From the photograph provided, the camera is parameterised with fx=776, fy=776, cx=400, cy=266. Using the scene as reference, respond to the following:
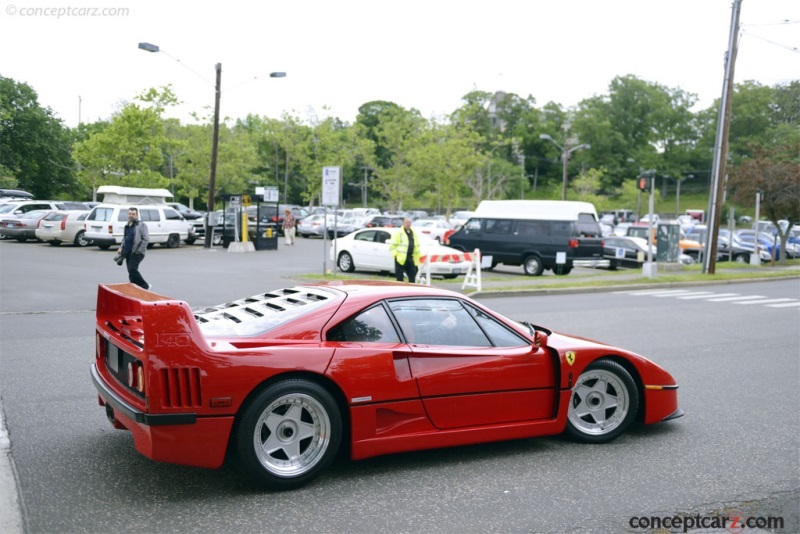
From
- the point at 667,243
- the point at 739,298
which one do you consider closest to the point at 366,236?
the point at 739,298

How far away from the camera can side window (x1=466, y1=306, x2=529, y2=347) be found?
232 inches

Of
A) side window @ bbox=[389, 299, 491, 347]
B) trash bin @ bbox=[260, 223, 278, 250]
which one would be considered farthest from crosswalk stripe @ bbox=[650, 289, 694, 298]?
trash bin @ bbox=[260, 223, 278, 250]

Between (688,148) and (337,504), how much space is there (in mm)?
112691

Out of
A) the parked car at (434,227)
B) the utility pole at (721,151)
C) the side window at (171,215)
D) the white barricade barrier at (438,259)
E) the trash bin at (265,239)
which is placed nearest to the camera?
the white barricade barrier at (438,259)

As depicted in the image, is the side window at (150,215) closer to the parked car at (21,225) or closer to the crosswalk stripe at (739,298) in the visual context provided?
the parked car at (21,225)

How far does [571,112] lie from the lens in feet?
360

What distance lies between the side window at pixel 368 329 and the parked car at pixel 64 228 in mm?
27988

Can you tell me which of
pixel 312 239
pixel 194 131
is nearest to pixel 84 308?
pixel 312 239

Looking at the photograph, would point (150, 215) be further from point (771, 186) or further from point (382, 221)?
point (771, 186)

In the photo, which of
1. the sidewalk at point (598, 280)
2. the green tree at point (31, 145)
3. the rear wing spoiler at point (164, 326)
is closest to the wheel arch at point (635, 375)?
the rear wing spoiler at point (164, 326)

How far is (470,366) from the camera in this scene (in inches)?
219

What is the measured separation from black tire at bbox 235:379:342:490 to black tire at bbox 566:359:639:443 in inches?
82.1

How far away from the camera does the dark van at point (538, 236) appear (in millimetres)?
24969

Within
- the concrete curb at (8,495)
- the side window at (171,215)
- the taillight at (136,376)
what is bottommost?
the concrete curb at (8,495)
